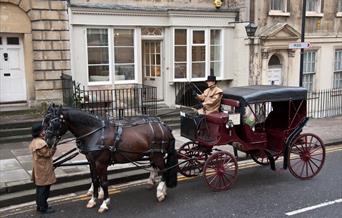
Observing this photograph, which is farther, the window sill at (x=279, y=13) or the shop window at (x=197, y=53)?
the window sill at (x=279, y=13)

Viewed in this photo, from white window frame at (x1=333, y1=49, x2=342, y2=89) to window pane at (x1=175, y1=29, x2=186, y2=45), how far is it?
28.3 ft

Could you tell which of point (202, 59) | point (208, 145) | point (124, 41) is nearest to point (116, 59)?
point (124, 41)

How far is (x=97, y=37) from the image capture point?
1427 centimetres

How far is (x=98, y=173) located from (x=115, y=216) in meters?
0.77

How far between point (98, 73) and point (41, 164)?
27.1 feet

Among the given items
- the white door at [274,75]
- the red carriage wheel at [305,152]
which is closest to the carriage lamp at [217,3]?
the white door at [274,75]

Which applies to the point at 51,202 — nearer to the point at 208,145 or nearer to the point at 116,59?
the point at 208,145

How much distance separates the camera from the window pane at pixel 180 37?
1567cm

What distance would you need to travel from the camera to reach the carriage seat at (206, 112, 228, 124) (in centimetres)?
777

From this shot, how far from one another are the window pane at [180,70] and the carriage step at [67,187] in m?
7.63

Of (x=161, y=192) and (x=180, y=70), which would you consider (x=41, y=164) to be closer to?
(x=161, y=192)

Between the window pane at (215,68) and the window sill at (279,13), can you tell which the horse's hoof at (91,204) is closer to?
the window pane at (215,68)

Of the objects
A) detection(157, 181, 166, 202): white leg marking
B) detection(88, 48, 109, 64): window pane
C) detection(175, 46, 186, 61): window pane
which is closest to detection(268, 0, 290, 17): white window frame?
detection(175, 46, 186, 61): window pane

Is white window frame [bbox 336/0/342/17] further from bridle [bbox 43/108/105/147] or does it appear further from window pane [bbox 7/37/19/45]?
bridle [bbox 43/108/105/147]
